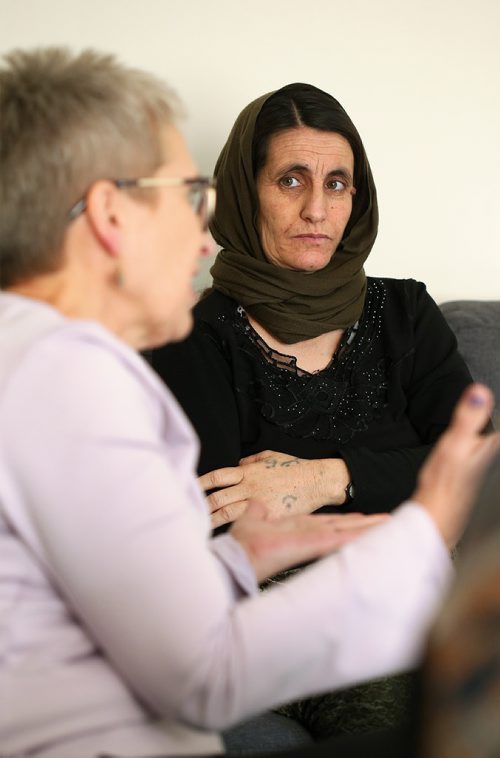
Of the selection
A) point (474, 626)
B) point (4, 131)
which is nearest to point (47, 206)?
point (4, 131)

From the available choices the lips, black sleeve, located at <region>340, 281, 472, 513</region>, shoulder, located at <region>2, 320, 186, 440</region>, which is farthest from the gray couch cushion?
shoulder, located at <region>2, 320, 186, 440</region>

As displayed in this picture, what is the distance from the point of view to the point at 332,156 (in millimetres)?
2020

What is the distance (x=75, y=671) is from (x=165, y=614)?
128 mm

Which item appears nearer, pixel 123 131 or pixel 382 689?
pixel 123 131

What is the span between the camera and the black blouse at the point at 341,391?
1.88 meters

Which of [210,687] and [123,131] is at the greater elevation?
[123,131]

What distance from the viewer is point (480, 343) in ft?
7.49

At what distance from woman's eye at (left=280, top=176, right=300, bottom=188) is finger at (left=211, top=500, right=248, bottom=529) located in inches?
29.7

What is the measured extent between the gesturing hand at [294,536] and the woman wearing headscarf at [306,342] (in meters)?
0.62

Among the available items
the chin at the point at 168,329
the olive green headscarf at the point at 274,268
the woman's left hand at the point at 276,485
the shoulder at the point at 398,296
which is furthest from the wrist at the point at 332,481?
the chin at the point at 168,329

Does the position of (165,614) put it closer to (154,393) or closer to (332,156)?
(154,393)

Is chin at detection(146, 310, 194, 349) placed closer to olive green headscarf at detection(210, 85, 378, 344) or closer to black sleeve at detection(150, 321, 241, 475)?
black sleeve at detection(150, 321, 241, 475)

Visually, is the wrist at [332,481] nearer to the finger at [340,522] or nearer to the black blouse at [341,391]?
the black blouse at [341,391]

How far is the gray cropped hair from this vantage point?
37.1 inches
